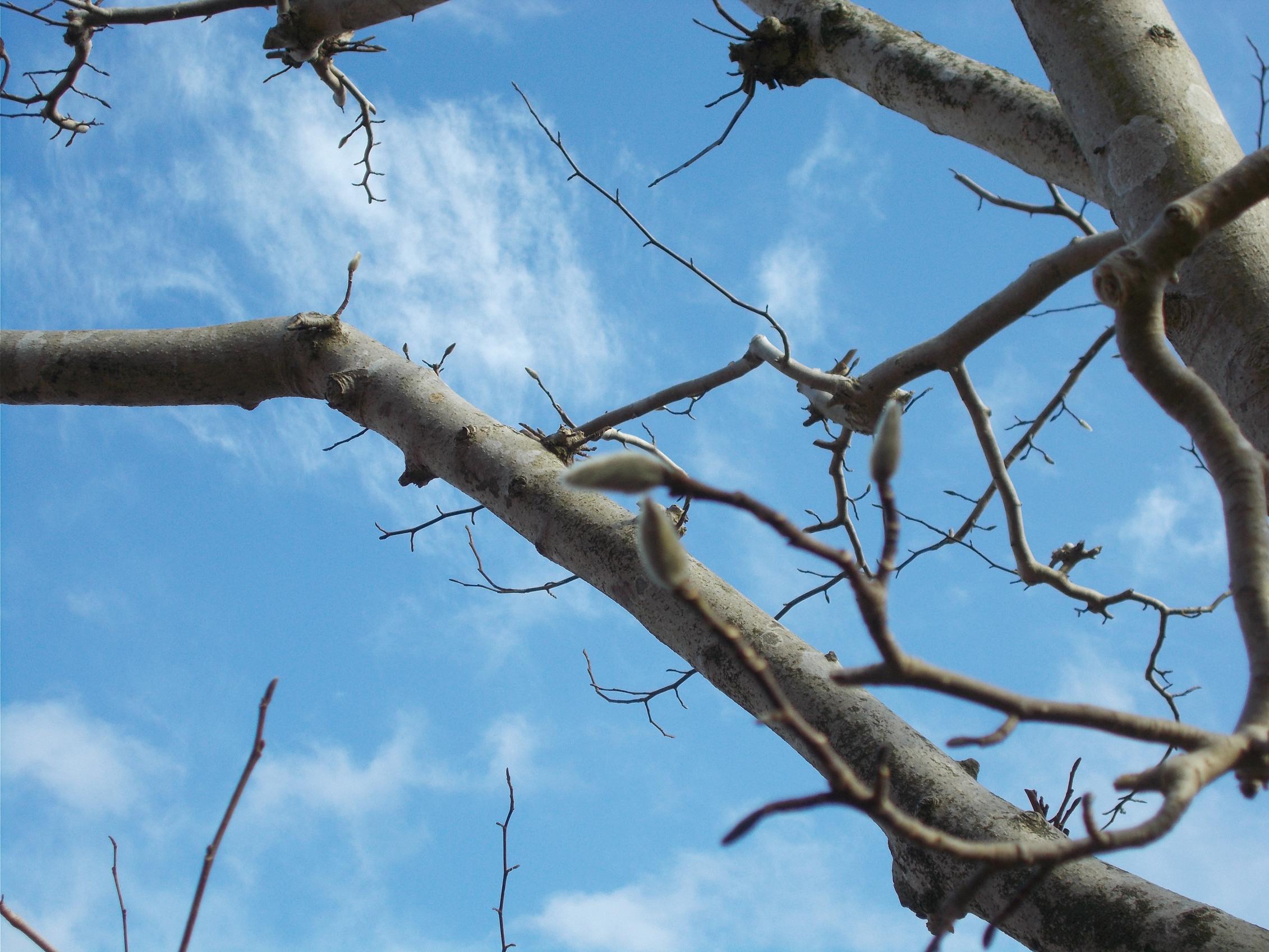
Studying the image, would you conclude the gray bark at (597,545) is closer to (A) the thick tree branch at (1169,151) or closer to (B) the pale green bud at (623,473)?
(B) the pale green bud at (623,473)

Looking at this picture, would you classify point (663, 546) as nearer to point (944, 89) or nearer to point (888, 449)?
point (888, 449)

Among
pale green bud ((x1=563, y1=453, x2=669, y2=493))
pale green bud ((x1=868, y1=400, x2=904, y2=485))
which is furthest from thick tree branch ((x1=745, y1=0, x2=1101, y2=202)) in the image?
pale green bud ((x1=563, y1=453, x2=669, y2=493))

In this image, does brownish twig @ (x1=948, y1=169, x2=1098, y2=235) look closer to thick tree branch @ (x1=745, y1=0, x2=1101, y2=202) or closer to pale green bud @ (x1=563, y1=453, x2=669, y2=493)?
thick tree branch @ (x1=745, y1=0, x2=1101, y2=202)

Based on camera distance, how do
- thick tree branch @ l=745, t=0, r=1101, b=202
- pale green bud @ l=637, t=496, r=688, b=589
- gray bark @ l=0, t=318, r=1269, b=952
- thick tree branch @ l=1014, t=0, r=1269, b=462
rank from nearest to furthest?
pale green bud @ l=637, t=496, r=688, b=589
gray bark @ l=0, t=318, r=1269, b=952
thick tree branch @ l=1014, t=0, r=1269, b=462
thick tree branch @ l=745, t=0, r=1101, b=202

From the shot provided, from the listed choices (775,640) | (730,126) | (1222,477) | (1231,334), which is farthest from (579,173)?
(1222,477)

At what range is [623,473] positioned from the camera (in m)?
0.64

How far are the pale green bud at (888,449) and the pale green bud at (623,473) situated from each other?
0.54 ft

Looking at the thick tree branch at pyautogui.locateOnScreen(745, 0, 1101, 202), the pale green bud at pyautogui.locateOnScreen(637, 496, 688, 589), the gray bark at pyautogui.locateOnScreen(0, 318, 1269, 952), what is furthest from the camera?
the thick tree branch at pyautogui.locateOnScreen(745, 0, 1101, 202)

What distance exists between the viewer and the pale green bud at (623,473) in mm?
628

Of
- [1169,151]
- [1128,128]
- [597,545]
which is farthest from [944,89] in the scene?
[597,545]

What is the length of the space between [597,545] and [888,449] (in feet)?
4.39

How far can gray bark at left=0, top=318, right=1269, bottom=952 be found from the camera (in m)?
1.25

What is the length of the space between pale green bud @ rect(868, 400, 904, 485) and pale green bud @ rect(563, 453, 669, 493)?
0.16 meters

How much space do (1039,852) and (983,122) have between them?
206cm
